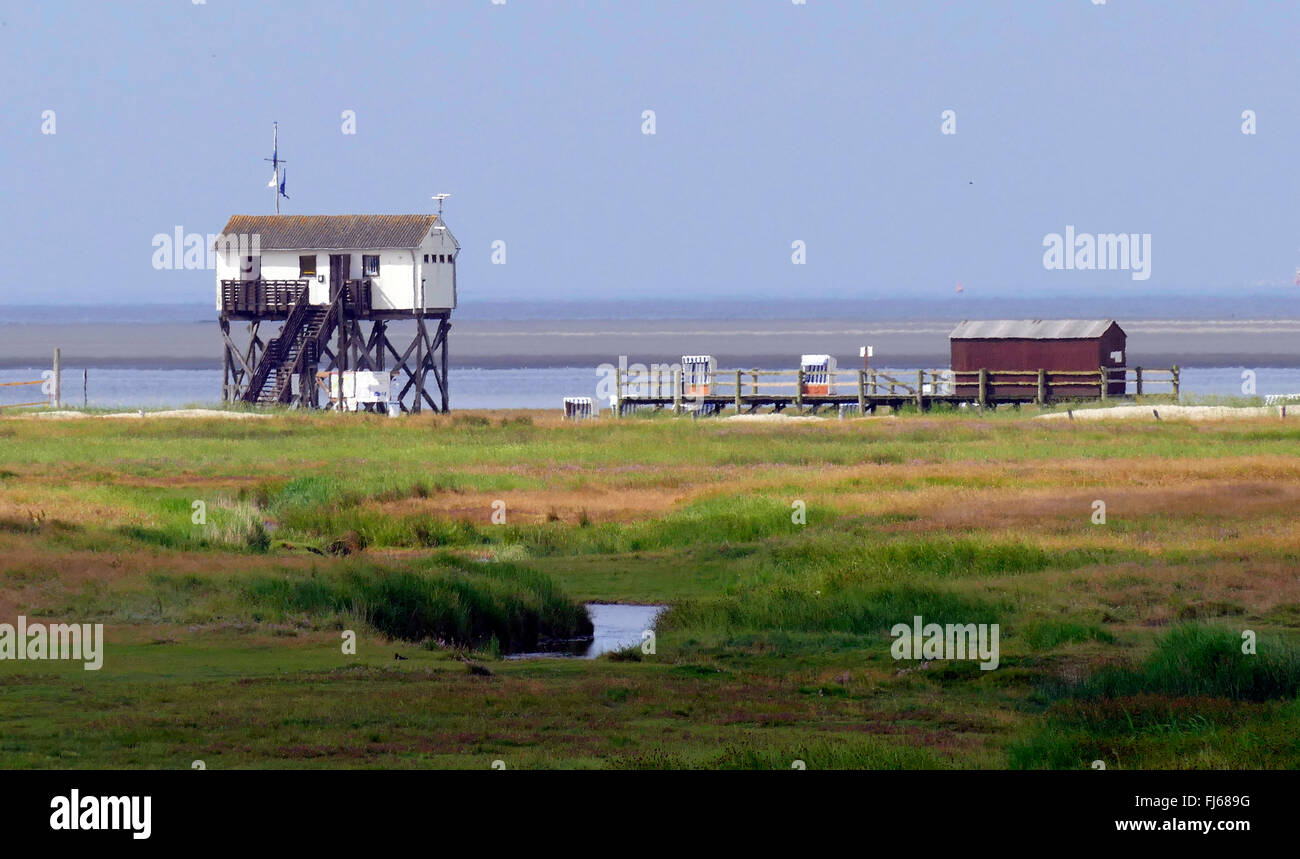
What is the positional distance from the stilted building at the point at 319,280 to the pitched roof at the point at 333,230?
0.04m

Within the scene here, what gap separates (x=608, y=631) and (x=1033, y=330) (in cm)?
5165

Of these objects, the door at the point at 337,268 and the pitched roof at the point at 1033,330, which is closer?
the pitched roof at the point at 1033,330

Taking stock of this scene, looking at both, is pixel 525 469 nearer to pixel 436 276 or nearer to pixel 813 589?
pixel 813 589

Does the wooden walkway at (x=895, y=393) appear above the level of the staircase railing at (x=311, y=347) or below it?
below

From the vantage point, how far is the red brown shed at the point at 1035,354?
237ft

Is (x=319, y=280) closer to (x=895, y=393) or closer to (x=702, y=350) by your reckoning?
(x=895, y=393)

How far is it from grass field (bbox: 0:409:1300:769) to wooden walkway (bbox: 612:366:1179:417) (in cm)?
2030

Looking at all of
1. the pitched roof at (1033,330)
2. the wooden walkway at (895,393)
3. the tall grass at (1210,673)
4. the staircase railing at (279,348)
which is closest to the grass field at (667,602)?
the tall grass at (1210,673)

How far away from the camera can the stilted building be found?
76.0 metres

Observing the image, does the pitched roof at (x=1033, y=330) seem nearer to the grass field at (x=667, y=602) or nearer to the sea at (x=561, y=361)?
the sea at (x=561, y=361)

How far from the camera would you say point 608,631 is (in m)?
25.5

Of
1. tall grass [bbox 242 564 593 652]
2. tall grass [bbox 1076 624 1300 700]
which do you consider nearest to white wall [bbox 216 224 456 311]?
tall grass [bbox 242 564 593 652]

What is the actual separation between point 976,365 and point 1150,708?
60085 millimetres

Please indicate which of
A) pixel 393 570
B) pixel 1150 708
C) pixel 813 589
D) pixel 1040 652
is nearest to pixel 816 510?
pixel 813 589
